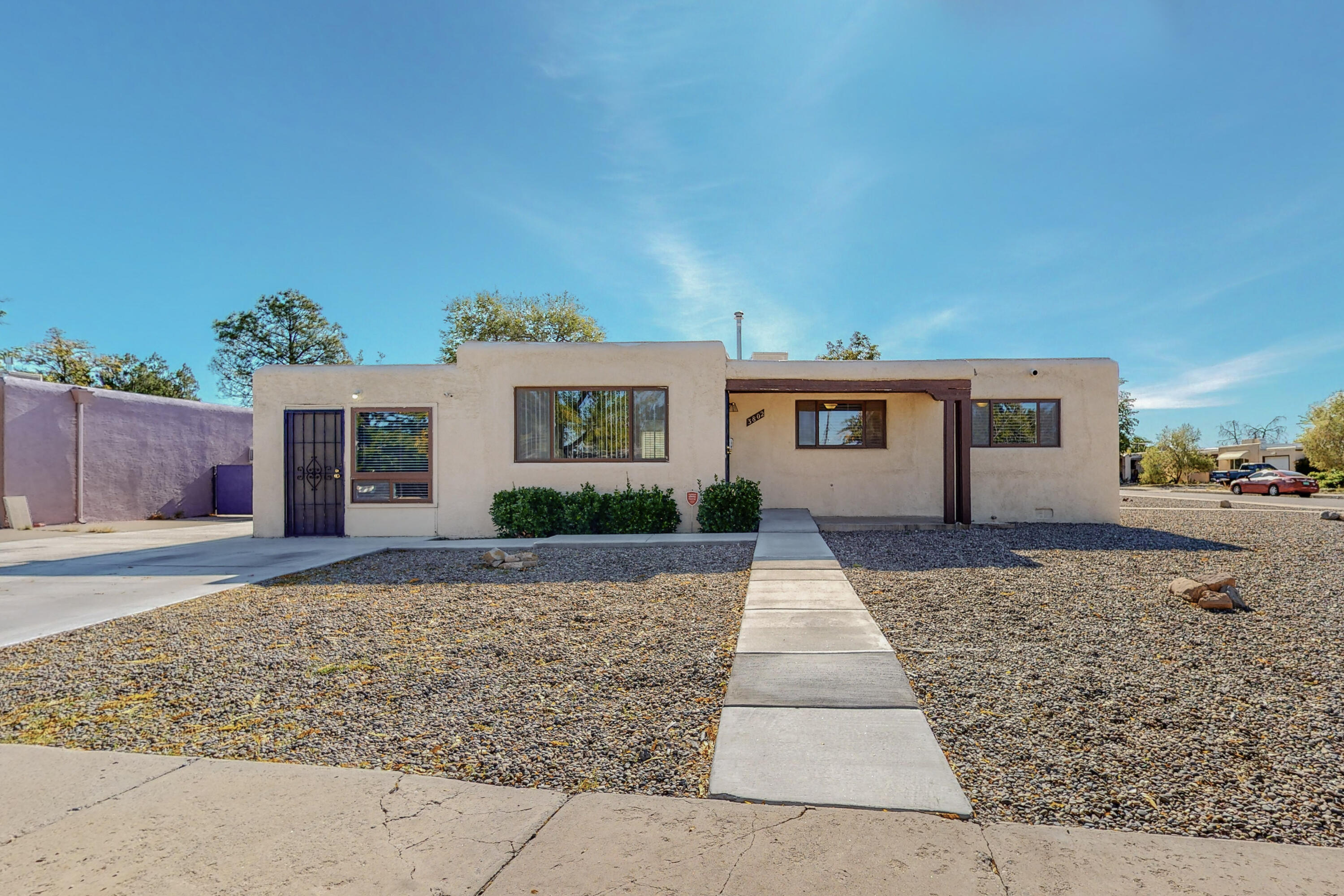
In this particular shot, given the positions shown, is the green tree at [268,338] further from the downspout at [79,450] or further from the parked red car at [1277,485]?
the parked red car at [1277,485]

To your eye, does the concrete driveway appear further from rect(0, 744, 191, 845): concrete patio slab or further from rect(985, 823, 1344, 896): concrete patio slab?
rect(985, 823, 1344, 896): concrete patio slab

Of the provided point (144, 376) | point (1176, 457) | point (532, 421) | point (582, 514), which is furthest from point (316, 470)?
point (1176, 457)

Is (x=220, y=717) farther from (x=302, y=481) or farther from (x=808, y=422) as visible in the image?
(x=808, y=422)

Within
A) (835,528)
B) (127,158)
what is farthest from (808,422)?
(127,158)

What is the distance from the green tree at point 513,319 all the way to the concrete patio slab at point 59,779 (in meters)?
29.2

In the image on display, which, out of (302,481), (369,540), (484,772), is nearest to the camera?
(484,772)

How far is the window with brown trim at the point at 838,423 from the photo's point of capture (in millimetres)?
12805

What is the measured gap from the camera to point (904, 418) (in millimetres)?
12703

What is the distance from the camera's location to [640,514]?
10.8 metres

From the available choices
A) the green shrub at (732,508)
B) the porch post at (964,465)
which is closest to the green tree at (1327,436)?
the porch post at (964,465)

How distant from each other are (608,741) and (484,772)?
0.56 m

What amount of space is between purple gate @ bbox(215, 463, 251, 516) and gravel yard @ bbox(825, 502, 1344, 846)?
57.7ft

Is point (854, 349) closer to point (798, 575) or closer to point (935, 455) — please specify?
point (935, 455)

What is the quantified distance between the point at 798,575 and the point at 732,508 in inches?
145
